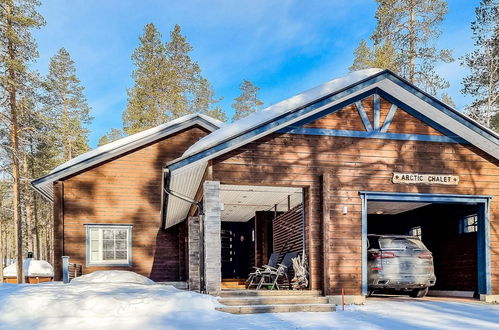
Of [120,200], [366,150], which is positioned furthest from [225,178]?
[120,200]

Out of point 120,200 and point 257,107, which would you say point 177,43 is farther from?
point 120,200

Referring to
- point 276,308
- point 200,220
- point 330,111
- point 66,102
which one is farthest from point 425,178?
point 66,102

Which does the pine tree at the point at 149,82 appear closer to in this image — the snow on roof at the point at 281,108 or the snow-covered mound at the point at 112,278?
the snow-covered mound at the point at 112,278

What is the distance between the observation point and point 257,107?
→ 169 feet

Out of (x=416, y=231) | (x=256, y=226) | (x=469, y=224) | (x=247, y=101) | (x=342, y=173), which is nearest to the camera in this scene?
(x=342, y=173)

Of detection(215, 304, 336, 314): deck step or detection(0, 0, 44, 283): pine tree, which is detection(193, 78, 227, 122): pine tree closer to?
detection(0, 0, 44, 283): pine tree

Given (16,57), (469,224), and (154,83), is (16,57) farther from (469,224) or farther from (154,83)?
(469,224)

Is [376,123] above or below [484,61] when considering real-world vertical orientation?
below

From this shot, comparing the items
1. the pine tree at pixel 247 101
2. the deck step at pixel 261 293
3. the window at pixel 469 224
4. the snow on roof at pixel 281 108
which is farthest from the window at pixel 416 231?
the pine tree at pixel 247 101

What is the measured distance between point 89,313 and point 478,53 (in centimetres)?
2800

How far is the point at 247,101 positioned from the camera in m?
51.3

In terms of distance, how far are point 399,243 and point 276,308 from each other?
4365 mm

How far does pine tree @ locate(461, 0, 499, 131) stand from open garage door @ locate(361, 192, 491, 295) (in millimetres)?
13112

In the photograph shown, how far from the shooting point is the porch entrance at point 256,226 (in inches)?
536
